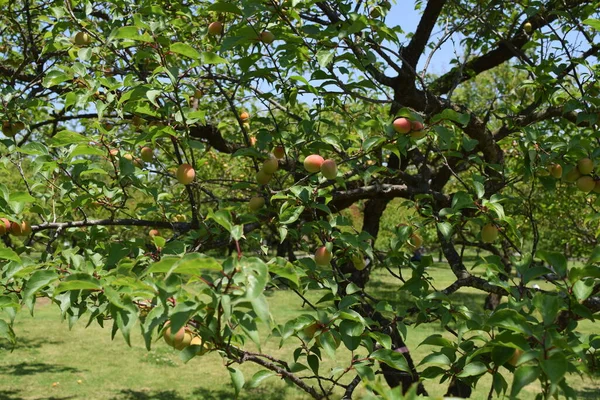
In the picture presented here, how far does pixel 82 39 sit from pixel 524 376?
2.27 m

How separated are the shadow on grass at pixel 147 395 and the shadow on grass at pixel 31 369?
138cm

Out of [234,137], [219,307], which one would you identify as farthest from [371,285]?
[219,307]

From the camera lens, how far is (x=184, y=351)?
1455 mm

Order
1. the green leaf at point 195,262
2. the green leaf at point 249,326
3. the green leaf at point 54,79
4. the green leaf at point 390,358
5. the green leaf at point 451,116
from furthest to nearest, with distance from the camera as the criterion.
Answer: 1. the green leaf at point 54,79
2. the green leaf at point 451,116
3. the green leaf at point 390,358
4. the green leaf at point 249,326
5. the green leaf at point 195,262

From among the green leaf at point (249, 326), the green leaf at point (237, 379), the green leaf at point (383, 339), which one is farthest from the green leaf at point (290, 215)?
the green leaf at point (249, 326)

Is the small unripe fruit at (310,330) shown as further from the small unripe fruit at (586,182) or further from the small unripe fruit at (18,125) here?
the small unripe fruit at (18,125)

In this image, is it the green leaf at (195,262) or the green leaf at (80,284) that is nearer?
the green leaf at (195,262)

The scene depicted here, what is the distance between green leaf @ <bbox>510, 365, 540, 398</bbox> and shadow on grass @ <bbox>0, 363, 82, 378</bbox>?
7300 mm

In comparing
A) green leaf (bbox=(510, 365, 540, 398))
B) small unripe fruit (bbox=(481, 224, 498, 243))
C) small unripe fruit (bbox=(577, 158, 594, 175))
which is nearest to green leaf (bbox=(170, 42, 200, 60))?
green leaf (bbox=(510, 365, 540, 398))

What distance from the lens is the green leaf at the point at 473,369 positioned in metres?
1.47

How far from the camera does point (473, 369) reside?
148 cm

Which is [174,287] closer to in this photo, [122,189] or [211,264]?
[211,264]

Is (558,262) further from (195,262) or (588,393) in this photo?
(588,393)

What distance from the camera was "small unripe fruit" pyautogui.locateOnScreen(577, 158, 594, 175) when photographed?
2234 millimetres
